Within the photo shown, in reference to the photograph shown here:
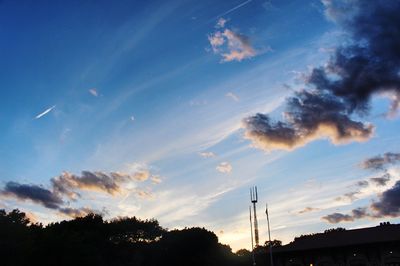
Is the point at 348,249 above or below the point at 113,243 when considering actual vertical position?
below

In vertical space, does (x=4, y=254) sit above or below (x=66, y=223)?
below

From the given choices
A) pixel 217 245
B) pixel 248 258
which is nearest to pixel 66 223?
pixel 217 245

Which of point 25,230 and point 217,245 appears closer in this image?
point 25,230

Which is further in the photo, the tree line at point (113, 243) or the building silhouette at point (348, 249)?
the tree line at point (113, 243)

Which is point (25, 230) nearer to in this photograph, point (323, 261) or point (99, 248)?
point (99, 248)

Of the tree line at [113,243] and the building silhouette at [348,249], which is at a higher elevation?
the tree line at [113,243]

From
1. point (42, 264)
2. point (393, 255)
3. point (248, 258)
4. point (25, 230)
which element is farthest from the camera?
point (248, 258)

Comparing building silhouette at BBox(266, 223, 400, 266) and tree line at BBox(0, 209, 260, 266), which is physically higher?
tree line at BBox(0, 209, 260, 266)

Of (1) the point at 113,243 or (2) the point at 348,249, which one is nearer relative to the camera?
(2) the point at 348,249

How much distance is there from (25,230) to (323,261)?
3505 cm

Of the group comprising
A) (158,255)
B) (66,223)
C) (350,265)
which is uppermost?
(66,223)

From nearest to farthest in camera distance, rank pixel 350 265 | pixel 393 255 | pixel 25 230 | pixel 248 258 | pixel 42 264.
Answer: pixel 393 255, pixel 350 265, pixel 25 230, pixel 42 264, pixel 248 258

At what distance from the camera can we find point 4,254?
4666cm

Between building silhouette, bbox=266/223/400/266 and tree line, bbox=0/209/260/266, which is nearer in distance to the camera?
building silhouette, bbox=266/223/400/266
